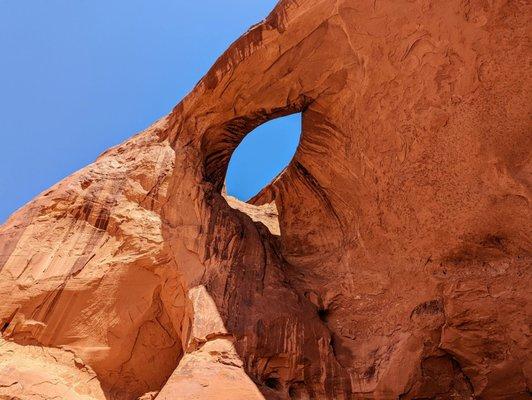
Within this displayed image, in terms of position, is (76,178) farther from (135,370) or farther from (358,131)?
(358,131)

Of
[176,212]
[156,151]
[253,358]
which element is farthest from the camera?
[156,151]

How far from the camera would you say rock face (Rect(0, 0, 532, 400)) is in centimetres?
515

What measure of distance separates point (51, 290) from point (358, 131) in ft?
13.1

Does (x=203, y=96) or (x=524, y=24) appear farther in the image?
(x=203, y=96)

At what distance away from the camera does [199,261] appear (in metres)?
5.70

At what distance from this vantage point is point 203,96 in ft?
21.6

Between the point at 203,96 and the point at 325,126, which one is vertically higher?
the point at 203,96

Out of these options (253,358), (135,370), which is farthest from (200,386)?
(135,370)

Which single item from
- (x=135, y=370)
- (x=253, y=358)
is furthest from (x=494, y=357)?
(x=135, y=370)

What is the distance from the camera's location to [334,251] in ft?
21.9

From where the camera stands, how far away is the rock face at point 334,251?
5.15m

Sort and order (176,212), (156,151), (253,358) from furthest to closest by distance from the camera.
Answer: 1. (156,151)
2. (176,212)
3. (253,358)

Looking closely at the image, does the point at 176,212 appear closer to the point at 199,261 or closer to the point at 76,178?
the point at 199,261

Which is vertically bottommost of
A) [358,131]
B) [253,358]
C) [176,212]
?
[253,358]
